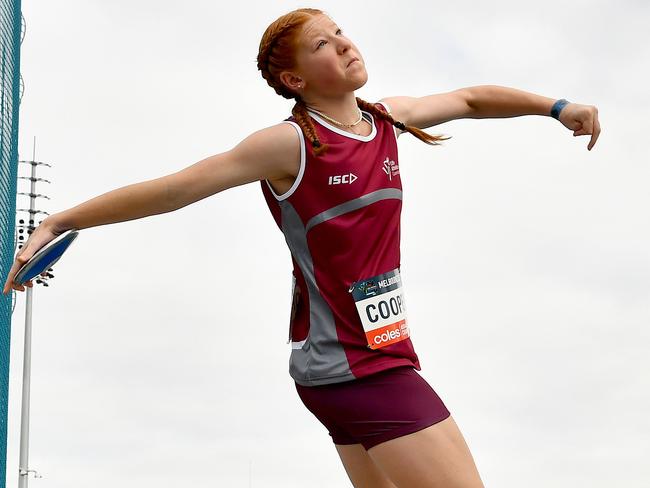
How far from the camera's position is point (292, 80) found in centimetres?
418

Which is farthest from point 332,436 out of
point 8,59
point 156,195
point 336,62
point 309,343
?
point 8,59

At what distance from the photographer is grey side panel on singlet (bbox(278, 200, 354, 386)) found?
3965mm

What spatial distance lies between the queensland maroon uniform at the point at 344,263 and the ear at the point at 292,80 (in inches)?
6.0

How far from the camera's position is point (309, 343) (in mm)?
4059

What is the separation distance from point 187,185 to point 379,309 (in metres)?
0.83

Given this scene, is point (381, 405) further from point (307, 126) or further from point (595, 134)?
point (595, 134)

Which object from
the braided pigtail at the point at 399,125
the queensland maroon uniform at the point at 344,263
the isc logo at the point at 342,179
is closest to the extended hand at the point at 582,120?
the braided pigtail at the point at 399,125

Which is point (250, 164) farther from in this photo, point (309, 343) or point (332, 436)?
point (332, 436)

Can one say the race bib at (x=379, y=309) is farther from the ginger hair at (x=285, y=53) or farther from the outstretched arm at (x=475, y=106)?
the outstretched arm at (x=475, y=106)

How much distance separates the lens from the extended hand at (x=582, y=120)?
446 cm

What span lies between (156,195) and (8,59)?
817 centimetres

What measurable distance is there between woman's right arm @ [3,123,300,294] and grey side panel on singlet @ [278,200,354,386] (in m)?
0.20

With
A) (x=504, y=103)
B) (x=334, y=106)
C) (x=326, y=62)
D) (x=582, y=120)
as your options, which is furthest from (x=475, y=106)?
(x=326, y=62)

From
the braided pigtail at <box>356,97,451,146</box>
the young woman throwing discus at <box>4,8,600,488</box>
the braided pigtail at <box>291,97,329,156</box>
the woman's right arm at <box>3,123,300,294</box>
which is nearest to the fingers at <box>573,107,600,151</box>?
the braided pigtail at <box>356,97,451,146</box>
